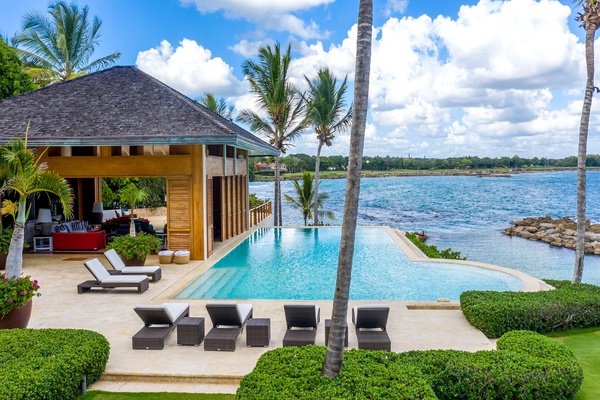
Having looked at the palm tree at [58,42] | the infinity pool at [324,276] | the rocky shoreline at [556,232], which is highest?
the palm tree at [58,42]

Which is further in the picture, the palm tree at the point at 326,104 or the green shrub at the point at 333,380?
the palm tree at the point at 326,104

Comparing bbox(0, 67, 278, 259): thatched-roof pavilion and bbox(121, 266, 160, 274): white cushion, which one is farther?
bbox(0, 67, 278, 259): thatched-roof pavilion

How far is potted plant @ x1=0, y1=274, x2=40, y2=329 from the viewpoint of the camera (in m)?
7.73

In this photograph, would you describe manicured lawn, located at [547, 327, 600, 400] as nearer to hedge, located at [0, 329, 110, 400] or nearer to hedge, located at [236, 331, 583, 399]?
hedge, located at [236, 331, 583, 399]

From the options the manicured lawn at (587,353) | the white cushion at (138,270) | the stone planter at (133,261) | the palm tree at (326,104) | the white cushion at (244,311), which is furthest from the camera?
the palm tree at (326,104)

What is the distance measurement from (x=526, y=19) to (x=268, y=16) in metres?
10.1

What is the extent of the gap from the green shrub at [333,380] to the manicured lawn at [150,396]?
911mm

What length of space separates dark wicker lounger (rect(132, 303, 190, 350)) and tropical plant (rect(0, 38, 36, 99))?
17711 millimetres

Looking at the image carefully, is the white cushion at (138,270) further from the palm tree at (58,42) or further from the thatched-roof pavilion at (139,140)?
the palm tree at (58,42)

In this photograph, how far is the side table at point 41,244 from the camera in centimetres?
1672

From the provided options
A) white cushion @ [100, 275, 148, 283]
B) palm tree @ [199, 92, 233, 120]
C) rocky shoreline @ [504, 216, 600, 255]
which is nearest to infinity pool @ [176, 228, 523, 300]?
white cushion @ [100, 275, 148, 283]

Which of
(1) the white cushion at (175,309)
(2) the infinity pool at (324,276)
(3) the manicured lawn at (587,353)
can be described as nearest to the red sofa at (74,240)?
(2) the infinity pool at (324,276)

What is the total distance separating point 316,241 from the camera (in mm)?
20688

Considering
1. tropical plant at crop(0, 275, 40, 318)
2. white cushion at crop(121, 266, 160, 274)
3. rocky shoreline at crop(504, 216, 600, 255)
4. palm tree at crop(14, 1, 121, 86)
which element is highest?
palm tree at crop(14, 1, 121, 86)
